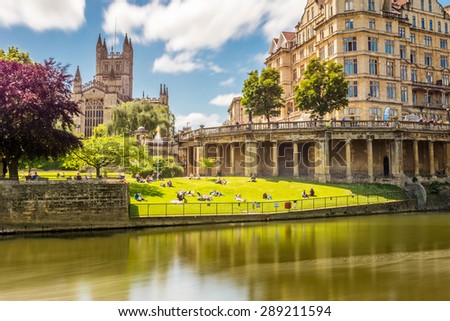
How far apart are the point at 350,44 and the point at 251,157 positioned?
83.2 ft

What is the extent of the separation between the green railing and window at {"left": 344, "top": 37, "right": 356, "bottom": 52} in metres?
29.0

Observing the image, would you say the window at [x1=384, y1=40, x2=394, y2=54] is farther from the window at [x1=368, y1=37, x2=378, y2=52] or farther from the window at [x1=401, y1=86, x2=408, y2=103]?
the window at [x1=401, y1=86, x2=408, y2=103]

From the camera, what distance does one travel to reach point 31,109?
30188 mm

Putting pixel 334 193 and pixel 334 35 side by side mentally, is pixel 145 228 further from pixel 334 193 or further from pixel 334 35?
pixel 334 35

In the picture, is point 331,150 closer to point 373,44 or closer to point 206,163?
point 206,163

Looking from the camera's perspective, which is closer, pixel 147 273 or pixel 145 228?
pixel 147 273

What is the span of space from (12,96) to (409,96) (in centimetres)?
5806

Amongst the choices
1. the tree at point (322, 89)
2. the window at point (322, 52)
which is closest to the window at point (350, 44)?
the window at point (322, 52)

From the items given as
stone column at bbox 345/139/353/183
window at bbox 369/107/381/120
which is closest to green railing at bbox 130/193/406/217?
stone column at bbox 345/139/353/183

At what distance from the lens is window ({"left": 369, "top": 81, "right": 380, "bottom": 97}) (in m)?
60.5

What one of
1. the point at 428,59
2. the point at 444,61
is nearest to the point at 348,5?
the point at 428,59

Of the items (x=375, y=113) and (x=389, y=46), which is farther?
(x=389, y=46)
